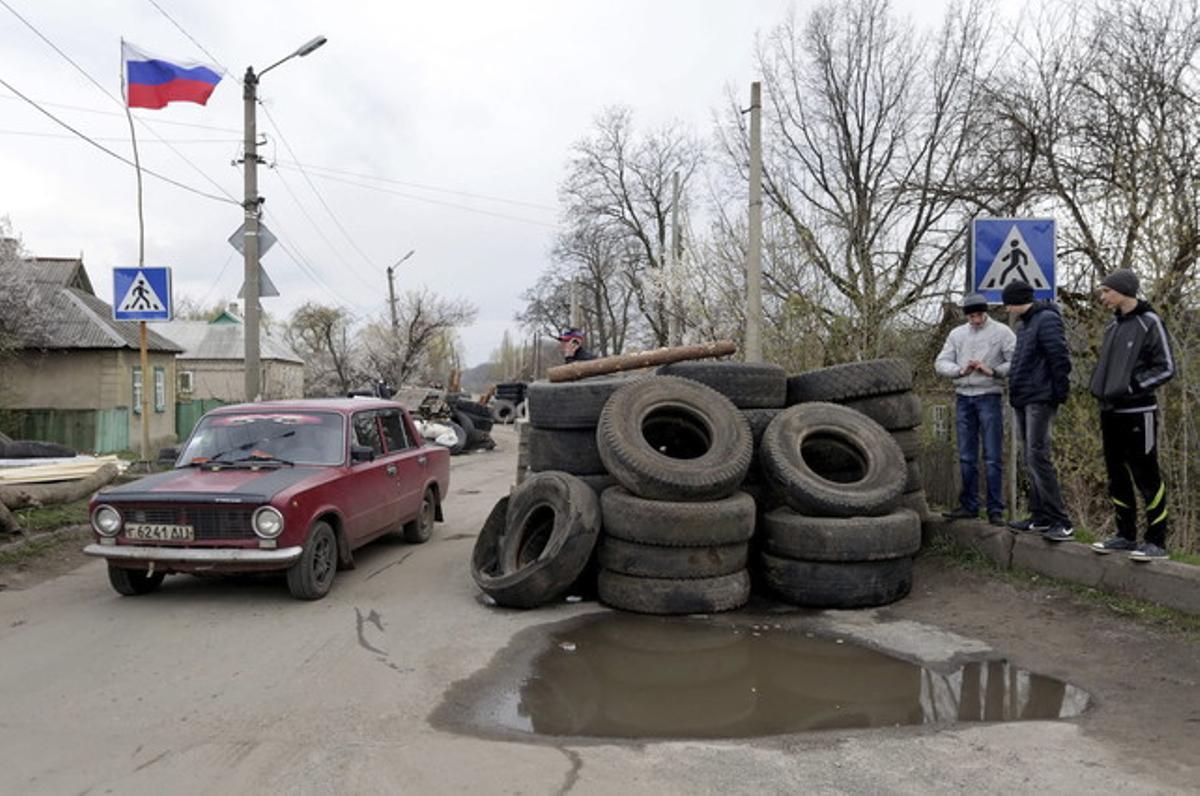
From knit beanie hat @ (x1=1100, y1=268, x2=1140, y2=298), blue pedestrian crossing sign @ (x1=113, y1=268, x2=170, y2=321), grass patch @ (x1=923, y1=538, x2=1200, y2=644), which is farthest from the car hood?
knit beanie hat @ (x1=1100, y1=268, x2=1140, y2=298)

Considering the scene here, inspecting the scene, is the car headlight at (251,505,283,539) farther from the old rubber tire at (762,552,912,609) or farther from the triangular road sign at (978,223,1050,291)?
the triangular road sign at (978,223,1050,291)

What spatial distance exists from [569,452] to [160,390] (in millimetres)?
27961

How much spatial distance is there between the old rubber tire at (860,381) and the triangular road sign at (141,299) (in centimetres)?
947

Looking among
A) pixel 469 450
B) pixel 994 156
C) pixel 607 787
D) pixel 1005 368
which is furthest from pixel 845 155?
pixel 607 787

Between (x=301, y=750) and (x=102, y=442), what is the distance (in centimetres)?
2307

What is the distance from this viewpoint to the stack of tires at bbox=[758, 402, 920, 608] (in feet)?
21.2

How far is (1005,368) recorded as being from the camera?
23.9ft

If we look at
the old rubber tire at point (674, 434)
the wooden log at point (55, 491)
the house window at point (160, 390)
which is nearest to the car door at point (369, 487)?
the old rubber tire at point (674, 434)

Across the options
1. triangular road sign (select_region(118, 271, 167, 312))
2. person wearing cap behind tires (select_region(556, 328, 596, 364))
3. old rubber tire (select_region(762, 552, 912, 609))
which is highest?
triangular road sign (select_region(118, 271, 167, 312))

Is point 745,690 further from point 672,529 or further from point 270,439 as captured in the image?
point 270,439

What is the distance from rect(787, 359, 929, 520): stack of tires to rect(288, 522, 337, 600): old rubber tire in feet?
14.9

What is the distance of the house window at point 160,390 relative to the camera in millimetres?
30516

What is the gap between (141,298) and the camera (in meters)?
12.5

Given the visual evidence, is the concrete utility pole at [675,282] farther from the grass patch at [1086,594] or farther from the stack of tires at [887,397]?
the grass patch at [1086,594]
